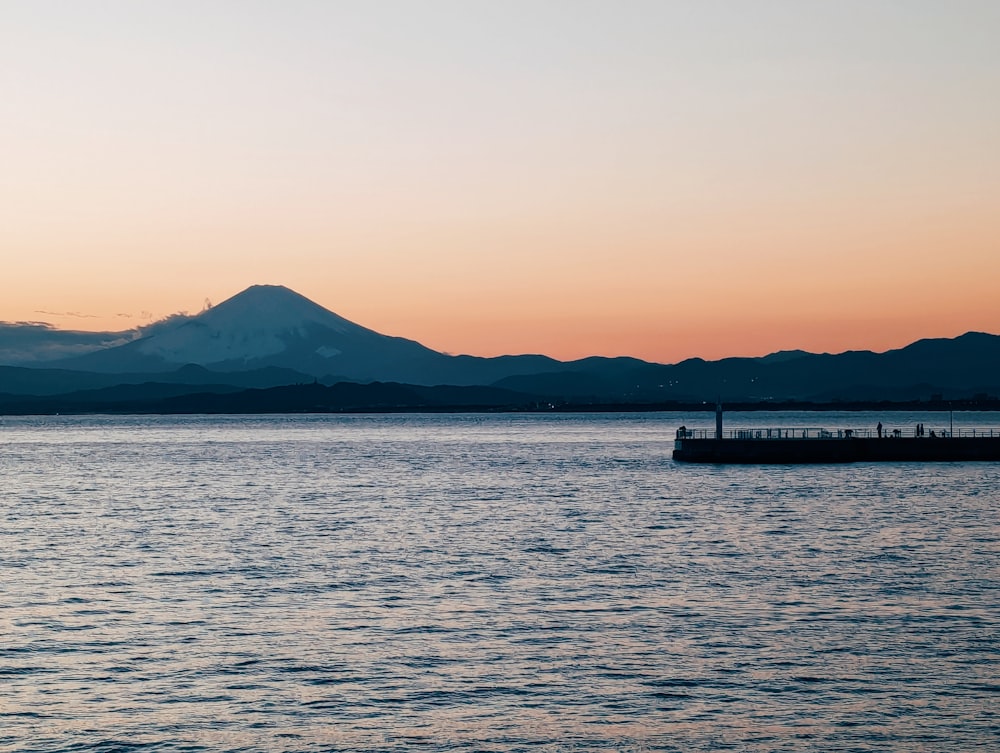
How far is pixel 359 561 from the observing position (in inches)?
1699

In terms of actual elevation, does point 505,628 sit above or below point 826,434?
below

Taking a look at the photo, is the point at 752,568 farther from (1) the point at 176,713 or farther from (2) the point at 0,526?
→ (2) the point at 0,526

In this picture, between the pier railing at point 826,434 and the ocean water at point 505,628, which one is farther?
the pier railing at point 826,434

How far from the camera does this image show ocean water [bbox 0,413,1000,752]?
21109 mm

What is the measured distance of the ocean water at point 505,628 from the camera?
69.3 ft

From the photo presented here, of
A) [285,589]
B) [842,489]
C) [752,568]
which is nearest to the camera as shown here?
[285,589]

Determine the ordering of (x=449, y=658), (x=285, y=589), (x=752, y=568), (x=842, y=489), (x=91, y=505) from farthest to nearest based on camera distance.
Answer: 1. (x=842, y=489)
2. (x=91, y=505)
3. (x=752, y=568)
4. (x=285, y=589)
5. (x=449, y=658)

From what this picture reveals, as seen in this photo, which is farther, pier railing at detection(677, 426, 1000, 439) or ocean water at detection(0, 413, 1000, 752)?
pier railing at detection(677, 426, 1000, 439)

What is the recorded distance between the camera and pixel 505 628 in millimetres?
29500

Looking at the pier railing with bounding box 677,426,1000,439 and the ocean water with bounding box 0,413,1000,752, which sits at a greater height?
the pier railing with bounding box 677,426,1000,439

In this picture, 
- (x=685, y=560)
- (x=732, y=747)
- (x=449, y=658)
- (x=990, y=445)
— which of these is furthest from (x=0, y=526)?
(x=990, y=445)

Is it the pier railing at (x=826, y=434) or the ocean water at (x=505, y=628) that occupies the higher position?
the pier railing at (x=826, y=434)

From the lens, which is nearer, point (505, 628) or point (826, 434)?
point (505, 628)

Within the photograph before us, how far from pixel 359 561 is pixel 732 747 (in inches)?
985
